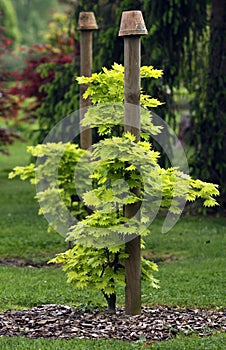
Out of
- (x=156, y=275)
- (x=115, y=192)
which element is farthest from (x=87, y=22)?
(x=115, y=192)

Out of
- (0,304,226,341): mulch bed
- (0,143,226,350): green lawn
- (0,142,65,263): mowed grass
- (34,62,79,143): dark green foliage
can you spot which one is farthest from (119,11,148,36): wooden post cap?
(34,62,79,143): dark green foliage

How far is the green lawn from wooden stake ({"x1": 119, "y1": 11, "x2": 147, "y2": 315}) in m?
0.68

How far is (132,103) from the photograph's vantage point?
609cm

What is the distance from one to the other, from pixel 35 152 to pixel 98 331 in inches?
137

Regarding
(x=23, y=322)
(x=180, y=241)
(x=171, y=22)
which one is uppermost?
(x=171, y=22)

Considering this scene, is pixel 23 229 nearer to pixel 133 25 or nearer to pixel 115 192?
pixel 115 192

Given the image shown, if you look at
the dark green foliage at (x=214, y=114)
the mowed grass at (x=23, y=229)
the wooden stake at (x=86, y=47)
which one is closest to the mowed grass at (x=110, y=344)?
the wooden stake at (x=86, y=47)

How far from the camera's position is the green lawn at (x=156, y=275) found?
546 centimetres

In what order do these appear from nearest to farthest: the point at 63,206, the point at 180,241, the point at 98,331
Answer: the point at 98,331, the point at 63,206, the point at 180,241

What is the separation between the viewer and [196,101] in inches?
493

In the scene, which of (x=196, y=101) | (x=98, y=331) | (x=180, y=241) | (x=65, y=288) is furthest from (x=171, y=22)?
(x=98, y=331)

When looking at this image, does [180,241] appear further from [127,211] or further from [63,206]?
[127,211]

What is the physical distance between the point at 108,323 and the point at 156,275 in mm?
2703

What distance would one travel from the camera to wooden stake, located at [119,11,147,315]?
605cm
